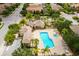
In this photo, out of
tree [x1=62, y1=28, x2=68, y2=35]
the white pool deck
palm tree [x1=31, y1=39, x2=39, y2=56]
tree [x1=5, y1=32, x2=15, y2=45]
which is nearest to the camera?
palm tree [x1=31, y1=39, x2=39, y2=56]

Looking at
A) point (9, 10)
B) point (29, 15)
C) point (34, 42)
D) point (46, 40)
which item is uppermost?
point (9, 10)

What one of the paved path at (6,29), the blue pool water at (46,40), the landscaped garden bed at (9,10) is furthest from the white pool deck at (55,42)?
the landscaped garden bed at (9,10)

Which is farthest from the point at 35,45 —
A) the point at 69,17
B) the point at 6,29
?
the point at 69,17

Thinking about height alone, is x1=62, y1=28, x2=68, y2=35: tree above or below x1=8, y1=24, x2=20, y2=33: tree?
below

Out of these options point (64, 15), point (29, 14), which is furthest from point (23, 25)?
point (64, 15)

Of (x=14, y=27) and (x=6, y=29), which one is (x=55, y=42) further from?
(x=6, y=29)

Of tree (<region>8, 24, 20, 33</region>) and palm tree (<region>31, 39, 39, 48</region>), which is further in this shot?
tree (<region>8, 24, 20, 33</region>)

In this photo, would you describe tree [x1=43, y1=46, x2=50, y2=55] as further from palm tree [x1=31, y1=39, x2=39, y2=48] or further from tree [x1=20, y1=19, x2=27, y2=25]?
tree [x1=20, y1=19, x2=27, y2=25]

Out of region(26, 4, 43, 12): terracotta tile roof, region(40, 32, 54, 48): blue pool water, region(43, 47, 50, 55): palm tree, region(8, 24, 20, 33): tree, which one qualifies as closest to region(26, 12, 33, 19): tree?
region(26, 4, 43, 12): terracotta tile roof

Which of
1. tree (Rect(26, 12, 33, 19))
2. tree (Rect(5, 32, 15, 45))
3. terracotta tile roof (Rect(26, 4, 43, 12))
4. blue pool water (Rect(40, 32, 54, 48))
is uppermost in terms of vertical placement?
terracotta tile roof (Rect(26, 4, 43, 12))

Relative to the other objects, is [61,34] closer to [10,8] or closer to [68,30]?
[68,30]

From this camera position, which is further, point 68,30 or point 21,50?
point 68,30
